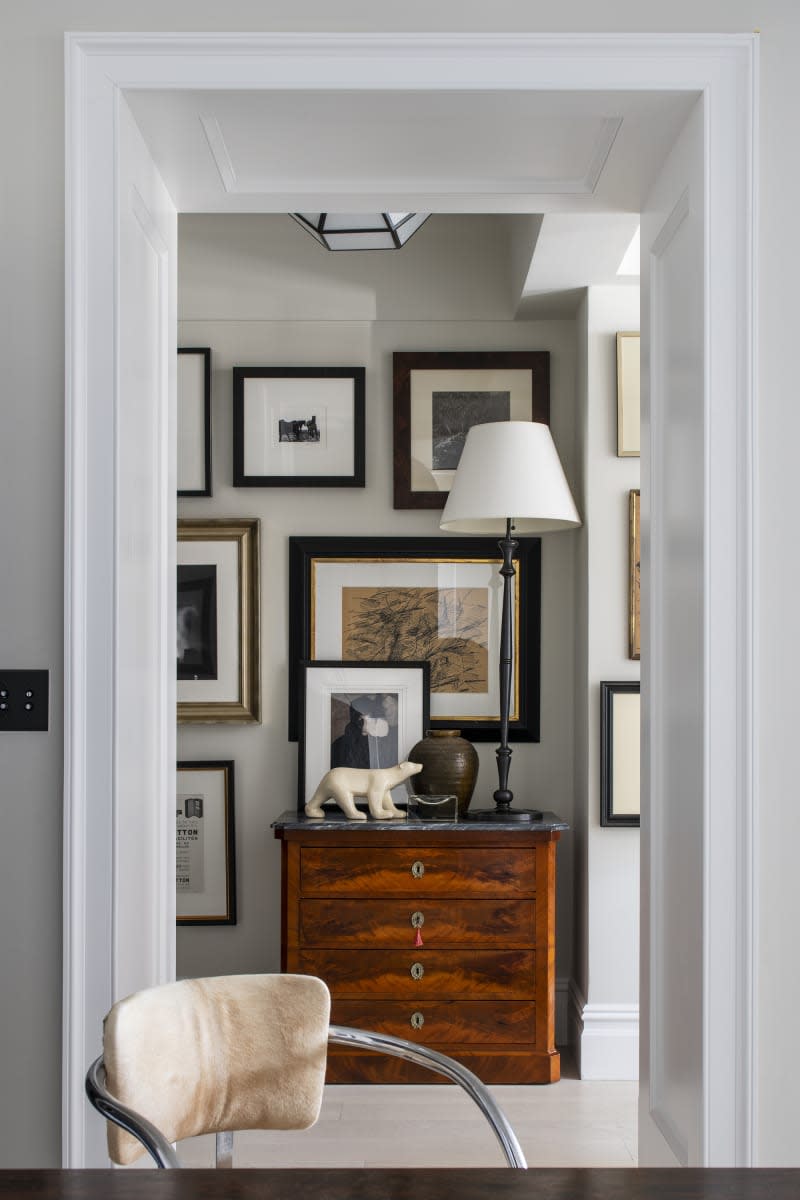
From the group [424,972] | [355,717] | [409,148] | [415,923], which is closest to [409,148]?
[409,148]

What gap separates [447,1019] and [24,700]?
6.56ft

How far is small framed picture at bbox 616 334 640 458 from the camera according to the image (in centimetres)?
354

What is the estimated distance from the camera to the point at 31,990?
1.83 metres

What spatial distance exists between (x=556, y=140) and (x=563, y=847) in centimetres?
249

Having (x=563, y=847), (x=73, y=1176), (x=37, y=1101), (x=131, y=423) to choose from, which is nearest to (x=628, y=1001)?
(x=563, y=847)

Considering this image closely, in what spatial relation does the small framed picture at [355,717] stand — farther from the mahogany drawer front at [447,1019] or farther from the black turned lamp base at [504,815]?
the mahogany drawer front at [447,1019]

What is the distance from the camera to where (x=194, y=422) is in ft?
12.6

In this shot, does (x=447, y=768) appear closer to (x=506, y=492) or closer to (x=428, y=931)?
(x=428, y=931)

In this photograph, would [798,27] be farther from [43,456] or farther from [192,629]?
[192,629]

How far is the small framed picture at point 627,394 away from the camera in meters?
3.54

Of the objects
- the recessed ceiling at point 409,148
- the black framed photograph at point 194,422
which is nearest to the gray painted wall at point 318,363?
the black framed photograph at point 194,422

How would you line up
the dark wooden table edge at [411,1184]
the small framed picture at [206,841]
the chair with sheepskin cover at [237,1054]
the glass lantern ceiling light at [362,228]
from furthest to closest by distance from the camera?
the small framed picture at [206,841] < the glass lantern ceiling light at [362,228] < the chair with sheepskin cover at [237,1054] < the dark wooden table edge at [411,1184]

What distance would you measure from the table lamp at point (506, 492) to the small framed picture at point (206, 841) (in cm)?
90

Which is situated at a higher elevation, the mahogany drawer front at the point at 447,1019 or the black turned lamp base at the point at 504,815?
the black turned lamp base at the point at 504,815
